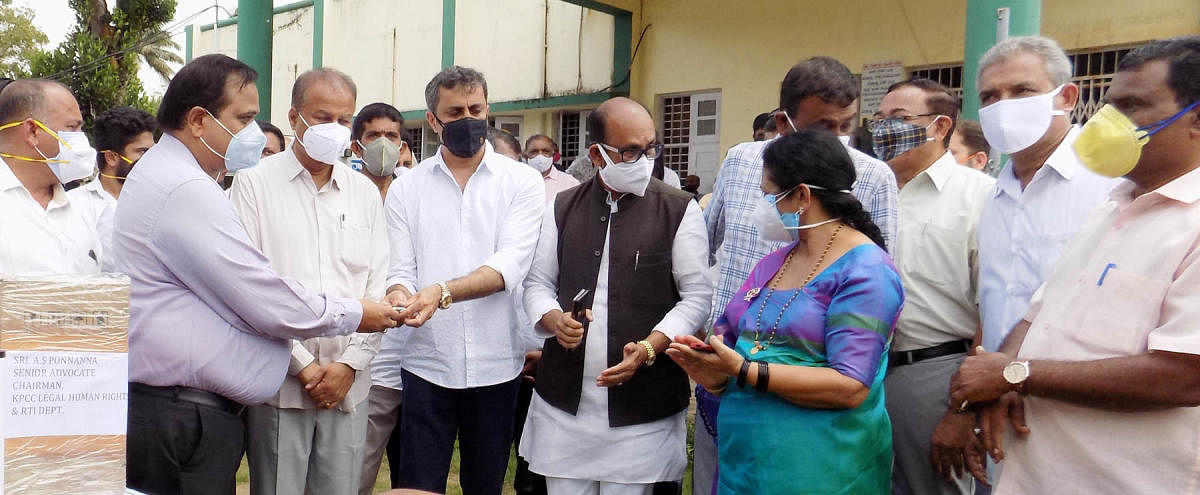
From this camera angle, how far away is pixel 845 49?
10320 millimetres

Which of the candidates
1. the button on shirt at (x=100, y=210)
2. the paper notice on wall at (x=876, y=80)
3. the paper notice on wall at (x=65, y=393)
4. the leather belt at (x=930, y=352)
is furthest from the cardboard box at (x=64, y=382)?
the paper notice on wall at (x=876, y=80)

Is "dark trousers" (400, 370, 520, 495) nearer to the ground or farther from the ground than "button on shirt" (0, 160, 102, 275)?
nearer to the ground

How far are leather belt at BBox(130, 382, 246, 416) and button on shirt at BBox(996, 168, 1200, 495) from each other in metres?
2.21

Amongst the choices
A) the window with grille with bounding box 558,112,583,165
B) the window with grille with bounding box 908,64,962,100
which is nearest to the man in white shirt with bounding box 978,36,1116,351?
the window with grille with bounding box 908,64,962,100

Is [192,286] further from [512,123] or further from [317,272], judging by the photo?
[512,123]

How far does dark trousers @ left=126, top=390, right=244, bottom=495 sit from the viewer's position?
2590 millimetres

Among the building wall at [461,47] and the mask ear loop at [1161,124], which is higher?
the building wall at [461,47]

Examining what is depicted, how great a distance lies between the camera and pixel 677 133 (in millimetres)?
12375

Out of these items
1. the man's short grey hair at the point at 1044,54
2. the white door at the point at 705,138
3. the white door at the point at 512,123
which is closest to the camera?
the man's short grey hair at the point at 1044,54

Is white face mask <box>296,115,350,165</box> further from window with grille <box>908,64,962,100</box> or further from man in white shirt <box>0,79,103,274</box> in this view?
window with grille <box>908,64,962,100</box>

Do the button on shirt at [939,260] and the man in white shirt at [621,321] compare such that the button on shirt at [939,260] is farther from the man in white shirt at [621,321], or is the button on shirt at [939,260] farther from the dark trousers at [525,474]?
the dark trousers at [525,474]

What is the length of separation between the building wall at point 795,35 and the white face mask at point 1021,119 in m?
6.38

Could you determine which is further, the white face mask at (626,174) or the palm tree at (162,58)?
the palm tree at (162,58)

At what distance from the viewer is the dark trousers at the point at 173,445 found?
259 cm
